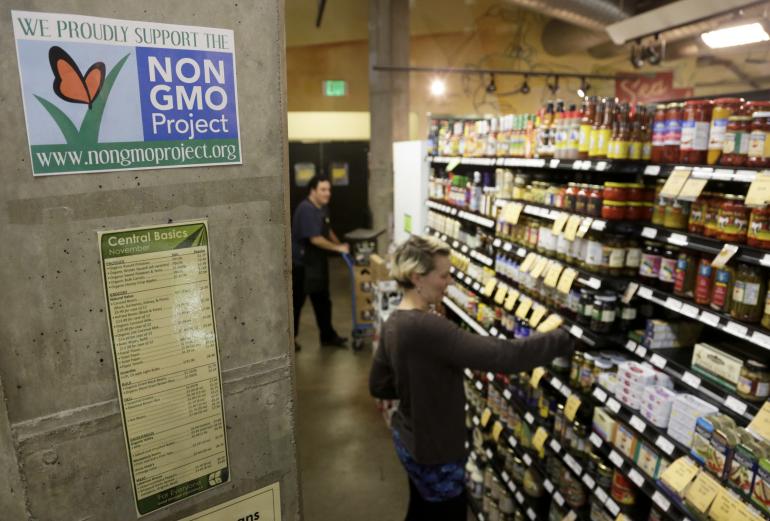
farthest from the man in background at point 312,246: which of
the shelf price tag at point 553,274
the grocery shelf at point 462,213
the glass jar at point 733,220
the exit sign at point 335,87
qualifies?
the exit sign at point 335,87

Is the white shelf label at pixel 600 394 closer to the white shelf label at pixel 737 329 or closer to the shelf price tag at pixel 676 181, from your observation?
the white shelf label at pixel 737 329

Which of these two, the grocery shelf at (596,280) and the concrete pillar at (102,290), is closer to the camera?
the concrete pillar at (102,290)

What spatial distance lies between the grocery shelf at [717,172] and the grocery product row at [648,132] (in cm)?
3

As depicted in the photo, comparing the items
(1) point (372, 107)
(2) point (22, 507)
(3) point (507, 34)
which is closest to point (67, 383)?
(2) point (22, 507)

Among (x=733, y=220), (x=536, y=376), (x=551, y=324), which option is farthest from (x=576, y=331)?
(x=733, y=220)

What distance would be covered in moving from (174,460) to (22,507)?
0.34 metres

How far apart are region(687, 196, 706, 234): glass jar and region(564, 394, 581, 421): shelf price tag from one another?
106 centimetres

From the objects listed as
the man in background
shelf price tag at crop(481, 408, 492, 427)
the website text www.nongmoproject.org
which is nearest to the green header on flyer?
the website text www.nongmoproject.org

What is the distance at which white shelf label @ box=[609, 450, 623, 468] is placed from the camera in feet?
8.39

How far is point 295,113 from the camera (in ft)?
41.6

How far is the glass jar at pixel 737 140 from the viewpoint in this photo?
1.99 metres

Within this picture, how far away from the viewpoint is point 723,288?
2096 millimetres

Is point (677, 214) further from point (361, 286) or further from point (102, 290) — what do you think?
point (361, 286)

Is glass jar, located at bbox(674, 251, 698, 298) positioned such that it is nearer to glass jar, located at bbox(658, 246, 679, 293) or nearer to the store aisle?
glass jar, located at bbox(658, 246, 679, 293)
